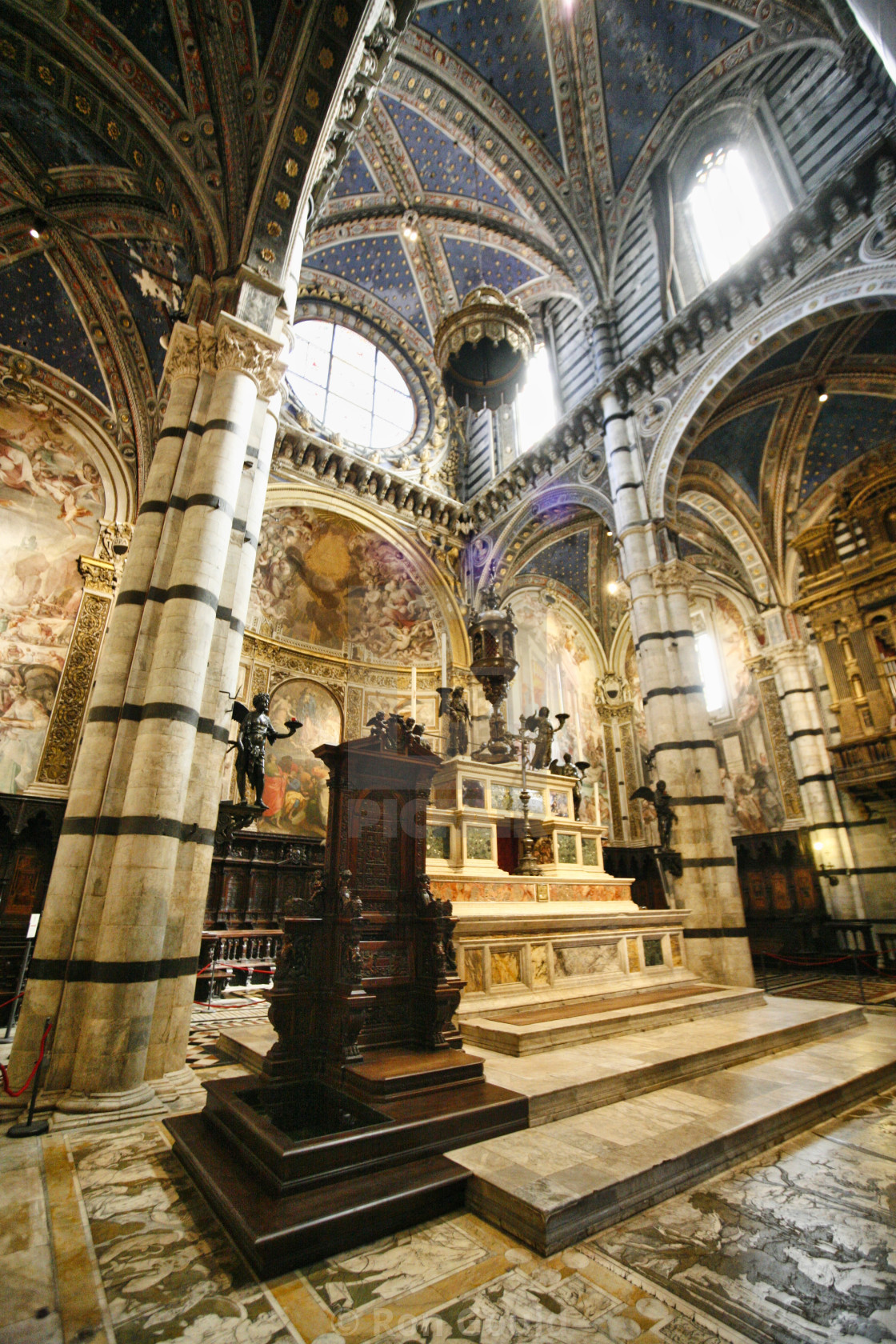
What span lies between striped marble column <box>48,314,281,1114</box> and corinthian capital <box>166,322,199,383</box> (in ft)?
1.09

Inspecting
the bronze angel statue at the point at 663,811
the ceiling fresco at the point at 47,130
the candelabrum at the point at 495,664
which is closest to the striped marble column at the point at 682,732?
the bronze angel statue at the point at 663,811

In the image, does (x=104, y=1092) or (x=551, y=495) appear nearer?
(x=104, y=1092)

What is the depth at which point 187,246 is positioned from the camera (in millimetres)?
8242

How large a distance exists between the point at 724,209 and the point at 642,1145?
1649 cm

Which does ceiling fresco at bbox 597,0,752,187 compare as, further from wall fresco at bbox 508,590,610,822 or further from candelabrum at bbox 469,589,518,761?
candelabrum at bbox 469,589,518,761

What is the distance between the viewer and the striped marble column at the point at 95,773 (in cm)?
480

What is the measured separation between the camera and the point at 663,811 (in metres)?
10.0

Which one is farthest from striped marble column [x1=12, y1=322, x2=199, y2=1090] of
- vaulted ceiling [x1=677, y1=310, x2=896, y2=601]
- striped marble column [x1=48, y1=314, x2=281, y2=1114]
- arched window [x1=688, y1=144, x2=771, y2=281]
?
arched window [x1=688, y1=144, x2=771, y2=281]

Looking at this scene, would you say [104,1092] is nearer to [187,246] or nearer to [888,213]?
[187,246]

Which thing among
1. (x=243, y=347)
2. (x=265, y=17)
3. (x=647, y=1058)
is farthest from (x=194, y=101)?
(x=647, y=1058)

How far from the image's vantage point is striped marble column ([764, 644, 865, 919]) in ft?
44.1

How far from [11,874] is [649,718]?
11.0m

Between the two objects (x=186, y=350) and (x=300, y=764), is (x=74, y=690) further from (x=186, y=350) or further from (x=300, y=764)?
(x=186, y=350)

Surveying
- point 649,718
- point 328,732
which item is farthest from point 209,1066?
point 328,732
